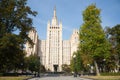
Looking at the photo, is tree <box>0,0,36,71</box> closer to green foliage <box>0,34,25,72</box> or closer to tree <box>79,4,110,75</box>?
green foliage <box>0,34,25,72</box>

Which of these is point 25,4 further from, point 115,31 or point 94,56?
point 115,31

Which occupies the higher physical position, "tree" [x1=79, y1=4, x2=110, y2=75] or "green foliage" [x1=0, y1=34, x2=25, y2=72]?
"tree" [x1=79, y1=4, x2=110, y2=75]

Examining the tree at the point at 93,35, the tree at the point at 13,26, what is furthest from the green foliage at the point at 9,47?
the tree at the point at 93,35

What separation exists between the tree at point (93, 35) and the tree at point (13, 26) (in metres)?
15.8

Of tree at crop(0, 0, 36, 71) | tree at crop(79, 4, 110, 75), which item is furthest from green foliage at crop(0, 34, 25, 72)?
tree at crop(79, 4, 110, 75)

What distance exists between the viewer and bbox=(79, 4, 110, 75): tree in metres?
52.5

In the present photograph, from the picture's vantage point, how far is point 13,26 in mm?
39344

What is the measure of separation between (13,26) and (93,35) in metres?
19.8

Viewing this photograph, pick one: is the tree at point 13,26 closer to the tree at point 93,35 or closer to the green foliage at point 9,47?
the green foliage at point 9,47

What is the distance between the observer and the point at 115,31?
68.5 meters

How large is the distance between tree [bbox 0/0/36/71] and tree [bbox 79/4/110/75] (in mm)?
15847

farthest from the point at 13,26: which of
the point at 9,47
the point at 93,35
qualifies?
the point at 93,35

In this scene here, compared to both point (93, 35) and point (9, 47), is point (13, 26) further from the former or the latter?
point (93, 35)

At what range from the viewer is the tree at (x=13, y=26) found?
35812 mm
